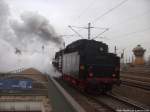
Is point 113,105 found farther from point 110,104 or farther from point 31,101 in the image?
point 31,101

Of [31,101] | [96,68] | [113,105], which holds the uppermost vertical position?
[96,68]

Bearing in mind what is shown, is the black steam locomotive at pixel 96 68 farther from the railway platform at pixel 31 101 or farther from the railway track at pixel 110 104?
the railway platform at pixel 31 101

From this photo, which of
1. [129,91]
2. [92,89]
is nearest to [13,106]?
[92,89]

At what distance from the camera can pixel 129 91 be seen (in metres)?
21.1

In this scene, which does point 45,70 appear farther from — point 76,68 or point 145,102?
point 145,102

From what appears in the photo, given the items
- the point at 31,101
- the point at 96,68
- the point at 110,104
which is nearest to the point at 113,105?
the point at 110,104

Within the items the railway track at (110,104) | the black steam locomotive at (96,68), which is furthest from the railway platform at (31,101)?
the black steam locomotive at (96,68)

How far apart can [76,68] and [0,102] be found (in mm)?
5976

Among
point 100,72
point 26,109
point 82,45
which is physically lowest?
point 26,109

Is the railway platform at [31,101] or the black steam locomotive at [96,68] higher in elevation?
the black steam locomotive at [96,68]

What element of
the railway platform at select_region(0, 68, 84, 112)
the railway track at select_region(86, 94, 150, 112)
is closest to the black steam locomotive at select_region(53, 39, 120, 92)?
the railway track at select_region(86, 94, 150, 112)

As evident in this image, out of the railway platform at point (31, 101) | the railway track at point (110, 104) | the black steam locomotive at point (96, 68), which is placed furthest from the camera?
the black steam locomotive at point (96, 68)

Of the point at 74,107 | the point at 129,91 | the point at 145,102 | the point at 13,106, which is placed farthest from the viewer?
the point at 129,91

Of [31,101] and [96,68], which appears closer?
[31,101]
